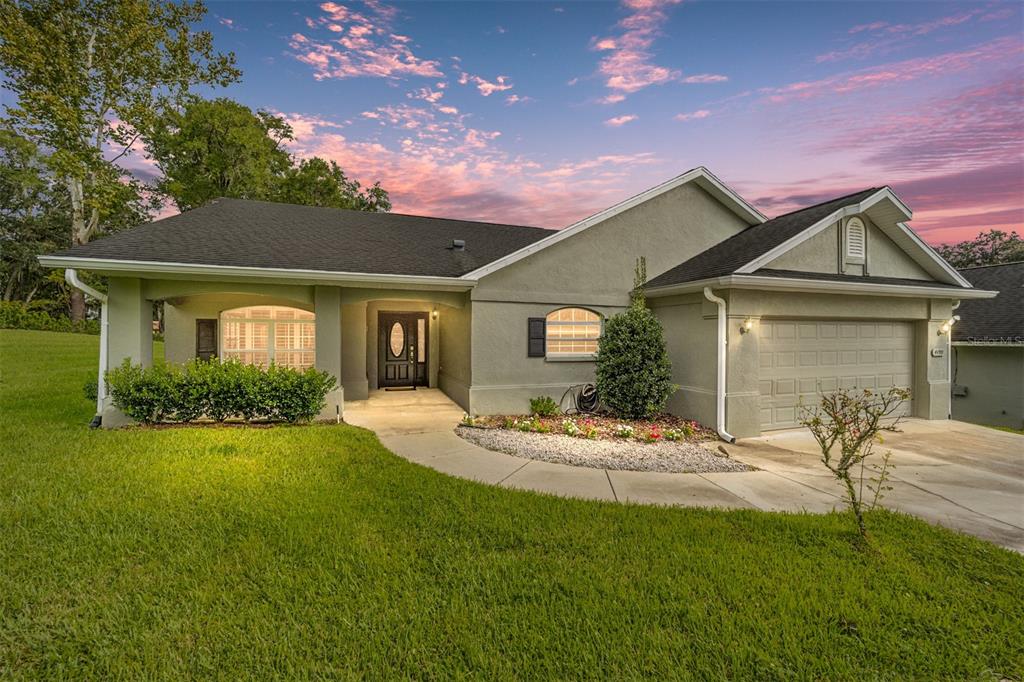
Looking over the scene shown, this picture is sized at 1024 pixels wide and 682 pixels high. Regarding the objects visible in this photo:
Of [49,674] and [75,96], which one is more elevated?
[75,96]

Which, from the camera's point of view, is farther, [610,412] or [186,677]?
[610,412]

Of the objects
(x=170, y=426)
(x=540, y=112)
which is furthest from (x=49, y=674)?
(x=540, y=112)

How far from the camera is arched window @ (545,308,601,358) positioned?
33.9ft

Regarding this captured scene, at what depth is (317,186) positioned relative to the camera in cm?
→ 2506

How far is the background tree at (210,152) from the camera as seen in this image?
20906mm

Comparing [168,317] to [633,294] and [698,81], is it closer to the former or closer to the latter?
[633,294]

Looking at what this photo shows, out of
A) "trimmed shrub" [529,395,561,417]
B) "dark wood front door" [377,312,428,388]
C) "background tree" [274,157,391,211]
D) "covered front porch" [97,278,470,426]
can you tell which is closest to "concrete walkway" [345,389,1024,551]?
"trimmed shrub" [529,395,561,417]

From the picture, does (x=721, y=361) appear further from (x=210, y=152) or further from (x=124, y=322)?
(x=210, y=152)

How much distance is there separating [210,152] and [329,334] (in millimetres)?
19102

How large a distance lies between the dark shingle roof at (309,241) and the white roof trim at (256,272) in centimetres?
17

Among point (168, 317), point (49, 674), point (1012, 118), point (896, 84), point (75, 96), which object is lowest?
point (49, 674)

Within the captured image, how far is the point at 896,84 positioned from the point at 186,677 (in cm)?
1451

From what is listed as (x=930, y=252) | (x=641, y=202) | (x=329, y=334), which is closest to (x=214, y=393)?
(x=329, y=334)

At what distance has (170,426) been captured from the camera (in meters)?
7.72
